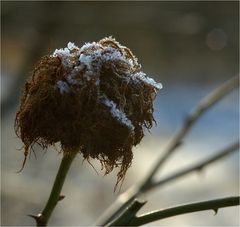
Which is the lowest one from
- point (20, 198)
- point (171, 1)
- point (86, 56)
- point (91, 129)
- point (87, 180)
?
point (91, 129)

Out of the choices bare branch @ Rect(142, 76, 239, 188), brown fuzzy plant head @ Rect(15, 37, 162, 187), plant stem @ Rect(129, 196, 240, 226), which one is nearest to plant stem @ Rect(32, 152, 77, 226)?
brown fuzzy plant head @ Rect(15, 37, 162, 187)

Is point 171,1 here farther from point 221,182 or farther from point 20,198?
point 20,198

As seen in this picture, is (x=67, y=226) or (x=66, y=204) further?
(x=66, y=204)

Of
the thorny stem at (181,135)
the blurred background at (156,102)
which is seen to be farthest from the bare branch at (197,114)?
the blurred background at (156,102)

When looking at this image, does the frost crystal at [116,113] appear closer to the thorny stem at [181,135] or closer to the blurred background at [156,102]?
the blurred background at [156,102]

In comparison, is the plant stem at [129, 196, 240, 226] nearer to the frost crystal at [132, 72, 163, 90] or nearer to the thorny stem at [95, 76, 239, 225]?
the frost crystal at [132, 72, 163, 90]

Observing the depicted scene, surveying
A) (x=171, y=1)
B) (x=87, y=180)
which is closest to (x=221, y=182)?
(x=87, y=180)
